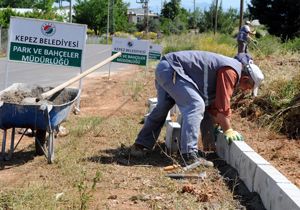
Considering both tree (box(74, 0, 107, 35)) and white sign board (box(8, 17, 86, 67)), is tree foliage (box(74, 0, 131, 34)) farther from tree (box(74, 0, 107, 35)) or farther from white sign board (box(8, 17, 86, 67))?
white sign board (box(8, 17, 86, 67))

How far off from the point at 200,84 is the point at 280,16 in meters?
38.9

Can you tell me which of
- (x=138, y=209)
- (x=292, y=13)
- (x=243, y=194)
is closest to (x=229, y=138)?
(x=243, y=194)

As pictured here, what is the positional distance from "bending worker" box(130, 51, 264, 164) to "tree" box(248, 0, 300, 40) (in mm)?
37037

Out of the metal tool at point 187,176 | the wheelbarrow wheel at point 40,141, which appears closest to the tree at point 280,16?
the wheelbarrow wheel at point 40,141

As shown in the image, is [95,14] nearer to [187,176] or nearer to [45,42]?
[45,42]

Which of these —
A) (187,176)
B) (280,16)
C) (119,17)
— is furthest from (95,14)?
(187,176)

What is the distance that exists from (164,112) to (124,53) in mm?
8936

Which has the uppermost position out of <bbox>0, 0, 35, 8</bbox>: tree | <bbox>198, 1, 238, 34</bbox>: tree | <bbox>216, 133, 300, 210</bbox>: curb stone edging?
<bbox>0, 0, 35, 8</bbox>: tree

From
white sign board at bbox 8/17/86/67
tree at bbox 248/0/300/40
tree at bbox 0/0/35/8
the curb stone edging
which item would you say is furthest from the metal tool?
tree at bbox 0/0/35/8

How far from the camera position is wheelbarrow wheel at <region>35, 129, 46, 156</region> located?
22.4ft

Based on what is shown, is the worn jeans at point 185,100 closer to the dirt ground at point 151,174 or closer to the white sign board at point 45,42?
the dirt ground at point 151,174

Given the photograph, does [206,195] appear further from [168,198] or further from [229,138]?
[229,138]

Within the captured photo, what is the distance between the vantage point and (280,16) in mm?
43750

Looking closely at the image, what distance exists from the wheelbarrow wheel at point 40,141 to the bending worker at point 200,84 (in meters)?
1.59
